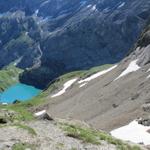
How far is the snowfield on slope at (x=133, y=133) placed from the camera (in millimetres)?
55088

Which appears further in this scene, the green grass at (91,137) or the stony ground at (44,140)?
the green grass at (91,137)

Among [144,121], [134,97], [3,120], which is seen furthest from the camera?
[134,97]

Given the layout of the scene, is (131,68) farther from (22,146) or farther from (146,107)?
(22,146)

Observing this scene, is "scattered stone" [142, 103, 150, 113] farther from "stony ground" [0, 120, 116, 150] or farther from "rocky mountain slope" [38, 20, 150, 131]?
"stony ground" [0, 120, 116, 150]

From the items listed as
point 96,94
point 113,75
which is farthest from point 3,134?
point 113,75

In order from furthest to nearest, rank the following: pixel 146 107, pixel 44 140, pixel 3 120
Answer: pixel 146 107
pixel 3 120
pixel 44 140

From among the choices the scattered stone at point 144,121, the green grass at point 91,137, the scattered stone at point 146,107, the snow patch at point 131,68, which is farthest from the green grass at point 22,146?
the snow patch at point 131,68

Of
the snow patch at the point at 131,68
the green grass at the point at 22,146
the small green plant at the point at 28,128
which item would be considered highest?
the snow patch at the point at 131,68

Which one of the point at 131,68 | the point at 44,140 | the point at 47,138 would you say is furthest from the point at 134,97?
the point at 44,140

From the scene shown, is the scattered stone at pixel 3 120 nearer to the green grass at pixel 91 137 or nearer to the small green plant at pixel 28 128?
the small green plant at pixel 28 128

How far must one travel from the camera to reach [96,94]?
11538 centimetres

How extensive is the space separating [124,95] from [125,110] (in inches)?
803

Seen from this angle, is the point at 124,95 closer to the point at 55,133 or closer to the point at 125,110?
the point at 125,110

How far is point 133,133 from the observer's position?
58.9 metres
